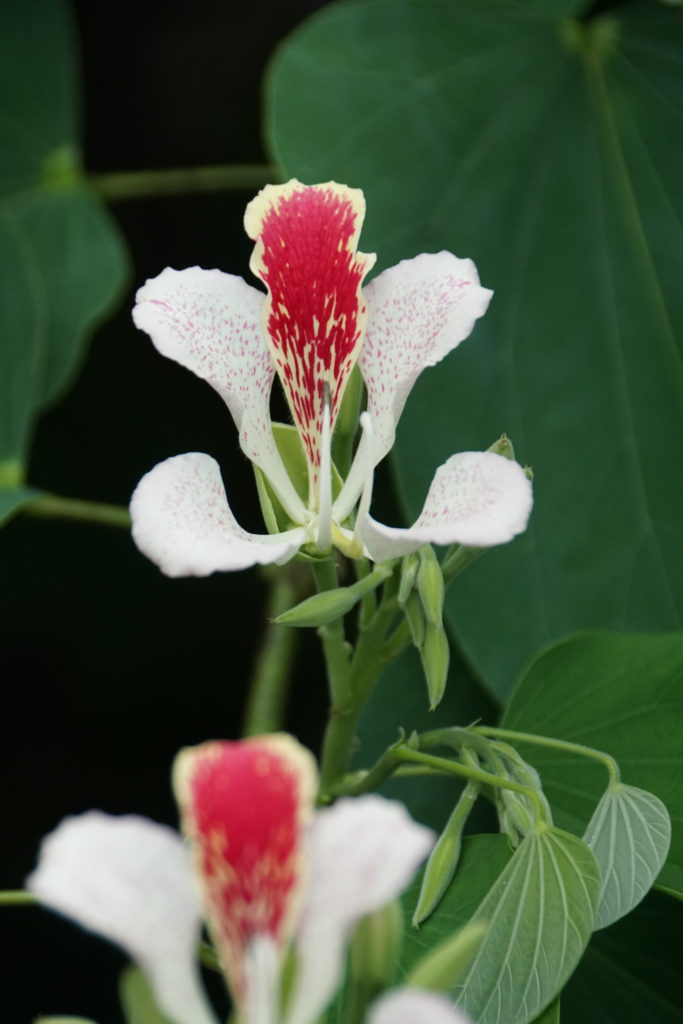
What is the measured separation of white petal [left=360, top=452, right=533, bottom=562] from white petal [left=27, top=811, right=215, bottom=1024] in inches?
5.5

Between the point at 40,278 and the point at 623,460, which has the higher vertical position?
the point at 40,278

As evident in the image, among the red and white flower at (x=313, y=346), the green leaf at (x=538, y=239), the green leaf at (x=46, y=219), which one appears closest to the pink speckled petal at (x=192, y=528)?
the red and white flower at (x=313, y=346)

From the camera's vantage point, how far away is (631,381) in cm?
70

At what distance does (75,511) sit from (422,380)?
24 centimetres

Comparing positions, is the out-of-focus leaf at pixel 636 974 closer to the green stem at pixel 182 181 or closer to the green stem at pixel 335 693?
the green stem at pixel 335 693

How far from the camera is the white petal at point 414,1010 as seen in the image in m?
0.27

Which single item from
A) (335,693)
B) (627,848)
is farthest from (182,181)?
(627,848)

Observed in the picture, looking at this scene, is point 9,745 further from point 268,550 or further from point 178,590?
point 268,550

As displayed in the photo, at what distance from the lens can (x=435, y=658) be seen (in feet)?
1.46

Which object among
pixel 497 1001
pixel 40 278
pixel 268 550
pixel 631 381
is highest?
pixel 40 278

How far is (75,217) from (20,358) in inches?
5.5

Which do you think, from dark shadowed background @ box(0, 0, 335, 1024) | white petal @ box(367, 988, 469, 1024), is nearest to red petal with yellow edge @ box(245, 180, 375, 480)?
white petal @ box(367, 988, 469, 1024)

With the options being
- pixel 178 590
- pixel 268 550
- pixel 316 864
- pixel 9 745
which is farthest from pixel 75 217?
pixel 316 864

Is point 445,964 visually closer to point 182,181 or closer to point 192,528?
point 192,528
